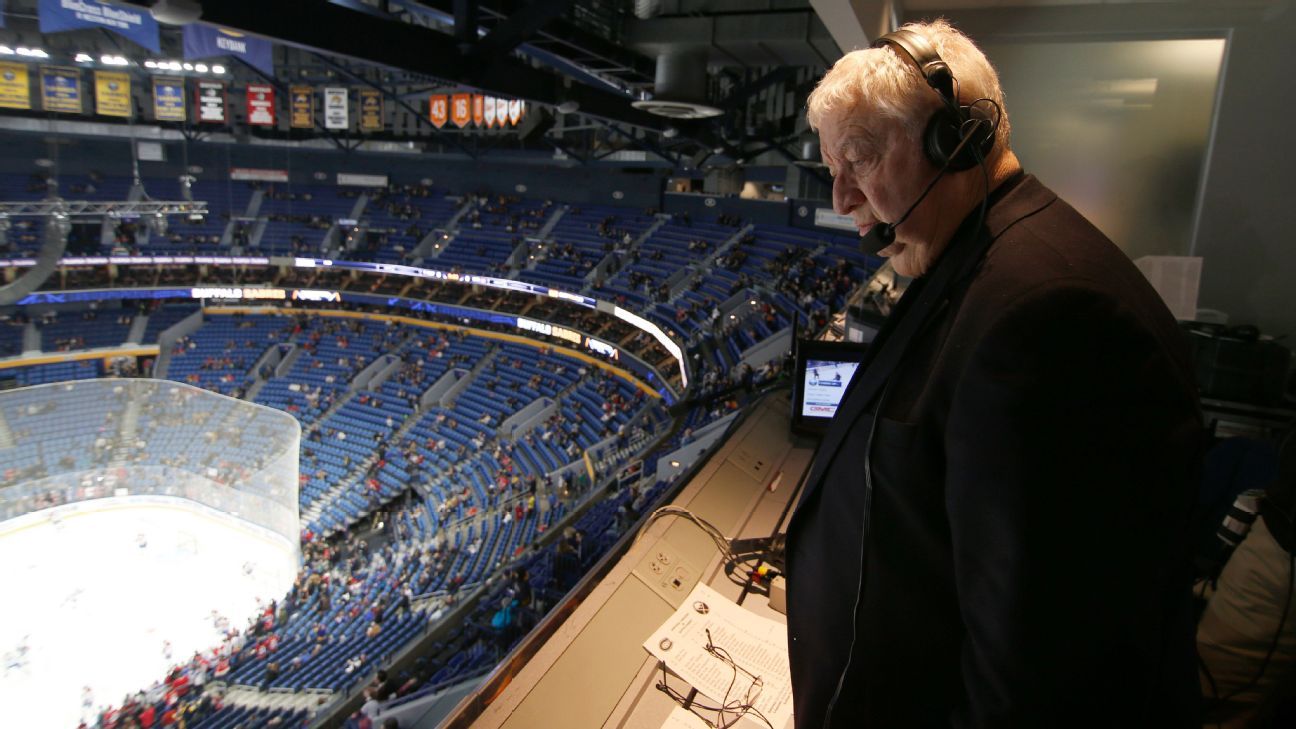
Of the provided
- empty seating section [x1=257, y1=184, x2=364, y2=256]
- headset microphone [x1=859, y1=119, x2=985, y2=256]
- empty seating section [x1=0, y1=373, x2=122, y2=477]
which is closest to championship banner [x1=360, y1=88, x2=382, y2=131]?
empty seating section [x1=0, y1=373, x2=122, y2=477]

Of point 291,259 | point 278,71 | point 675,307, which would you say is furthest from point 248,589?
point 278,71

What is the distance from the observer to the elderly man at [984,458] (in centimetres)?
70

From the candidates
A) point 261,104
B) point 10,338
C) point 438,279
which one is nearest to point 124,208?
point 261,104

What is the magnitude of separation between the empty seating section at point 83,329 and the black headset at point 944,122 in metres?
27.3

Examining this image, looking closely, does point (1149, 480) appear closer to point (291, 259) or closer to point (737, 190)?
point (737, 190)

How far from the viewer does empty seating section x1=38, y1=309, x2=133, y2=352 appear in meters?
21.5

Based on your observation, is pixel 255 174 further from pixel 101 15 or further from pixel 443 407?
pixel 101 15

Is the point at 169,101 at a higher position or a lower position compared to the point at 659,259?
higher

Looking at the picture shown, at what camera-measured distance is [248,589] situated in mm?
12398

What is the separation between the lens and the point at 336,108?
1631 cm

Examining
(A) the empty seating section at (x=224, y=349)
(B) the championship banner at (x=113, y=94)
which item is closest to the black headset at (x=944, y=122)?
(B) the championship banner at (x=113, y=94)

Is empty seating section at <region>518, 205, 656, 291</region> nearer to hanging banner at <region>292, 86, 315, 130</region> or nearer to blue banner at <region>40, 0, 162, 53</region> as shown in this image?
hanging banner at <region>292, 86, 315, 130</region>

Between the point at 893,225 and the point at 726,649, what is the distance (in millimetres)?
1272

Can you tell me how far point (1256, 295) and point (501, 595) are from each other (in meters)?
6.73
